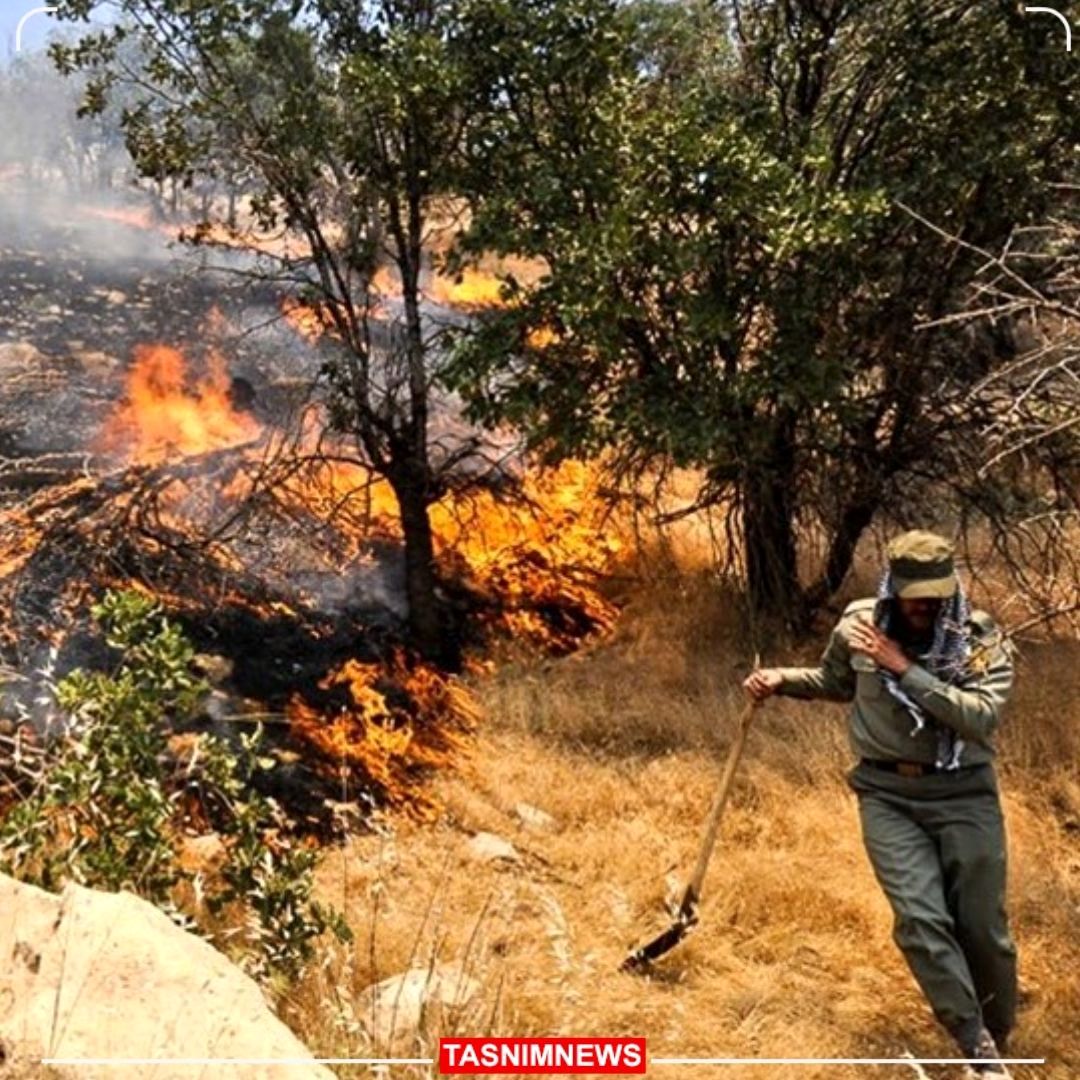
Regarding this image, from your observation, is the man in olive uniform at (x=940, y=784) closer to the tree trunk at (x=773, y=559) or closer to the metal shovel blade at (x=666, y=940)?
the metal shovel blade at (x=666, y=940)

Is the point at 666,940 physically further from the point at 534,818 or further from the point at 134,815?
the point at 134,815

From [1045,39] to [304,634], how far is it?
6.64 m

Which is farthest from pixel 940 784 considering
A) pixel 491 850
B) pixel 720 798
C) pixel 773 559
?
pixel 773 559

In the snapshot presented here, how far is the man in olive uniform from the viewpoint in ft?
12.6

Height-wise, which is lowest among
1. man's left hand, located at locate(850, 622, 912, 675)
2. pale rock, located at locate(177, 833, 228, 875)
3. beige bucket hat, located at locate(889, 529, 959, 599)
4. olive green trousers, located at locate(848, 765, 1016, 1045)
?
pale rock, located at locate(177, 833, 228, 875)

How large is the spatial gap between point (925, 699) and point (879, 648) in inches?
9.1

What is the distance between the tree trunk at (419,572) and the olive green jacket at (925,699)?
5.37 metres

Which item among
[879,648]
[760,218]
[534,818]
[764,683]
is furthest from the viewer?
[760,218]

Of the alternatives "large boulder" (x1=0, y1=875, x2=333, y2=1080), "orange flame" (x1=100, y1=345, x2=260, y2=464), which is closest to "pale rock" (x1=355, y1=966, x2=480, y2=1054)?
"large boulder" (x1=0, y1=875, x2=333, y2=1080)

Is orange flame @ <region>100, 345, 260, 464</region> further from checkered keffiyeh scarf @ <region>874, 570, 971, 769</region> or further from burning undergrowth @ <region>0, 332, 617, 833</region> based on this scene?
checkered keffiyeh scarf @ <region>874, 570, 971, 769</region>

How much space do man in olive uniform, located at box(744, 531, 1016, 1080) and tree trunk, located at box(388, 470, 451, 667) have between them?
18.2 ft

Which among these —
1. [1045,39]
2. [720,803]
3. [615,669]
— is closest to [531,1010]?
[720,803]

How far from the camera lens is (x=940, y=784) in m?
4.00

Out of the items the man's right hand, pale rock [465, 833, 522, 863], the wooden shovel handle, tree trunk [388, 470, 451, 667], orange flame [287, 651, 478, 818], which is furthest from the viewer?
tree trunk [388, 470, 451, 667]
